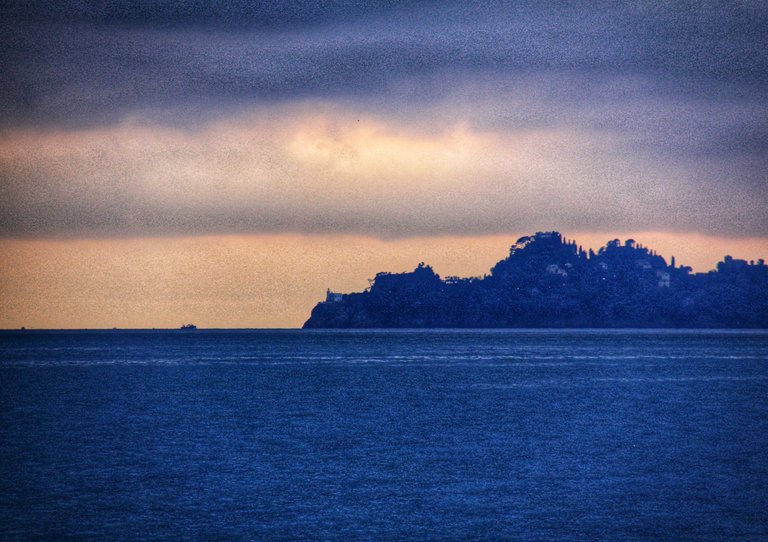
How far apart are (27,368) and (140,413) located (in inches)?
3264

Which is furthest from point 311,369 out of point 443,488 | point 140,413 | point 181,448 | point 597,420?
point 443,488

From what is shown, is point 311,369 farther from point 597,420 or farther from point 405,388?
point 597,420

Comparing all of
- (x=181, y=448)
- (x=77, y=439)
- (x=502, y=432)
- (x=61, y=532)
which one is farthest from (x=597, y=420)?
(x=61, y=532)

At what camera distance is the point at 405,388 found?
87438 millimetres

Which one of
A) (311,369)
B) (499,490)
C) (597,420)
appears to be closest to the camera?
(499,490)

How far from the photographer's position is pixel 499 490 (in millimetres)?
30219

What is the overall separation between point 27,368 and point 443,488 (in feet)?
392

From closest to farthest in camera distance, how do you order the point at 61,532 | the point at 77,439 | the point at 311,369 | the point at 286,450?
the point at 61,532, the point at 286,450, the point at 77,439, the point at 311,369

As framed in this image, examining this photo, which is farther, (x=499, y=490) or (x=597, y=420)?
(x=597, y=420)

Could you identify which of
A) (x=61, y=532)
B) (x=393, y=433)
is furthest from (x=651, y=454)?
(x=61, y=532)

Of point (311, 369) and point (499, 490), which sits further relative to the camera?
point (311, 369)

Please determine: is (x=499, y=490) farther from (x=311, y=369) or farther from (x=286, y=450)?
(x=311, y=369)

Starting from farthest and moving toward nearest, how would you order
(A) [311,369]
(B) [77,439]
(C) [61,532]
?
(A) [311,369], (B) [77,439], (C) [61,532]

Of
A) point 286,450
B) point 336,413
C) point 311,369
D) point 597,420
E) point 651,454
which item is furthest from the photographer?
point 311,369
